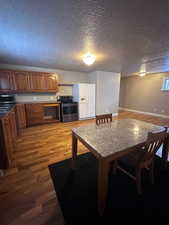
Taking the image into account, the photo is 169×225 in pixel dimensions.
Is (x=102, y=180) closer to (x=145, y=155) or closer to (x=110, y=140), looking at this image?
(x=110, y=140)

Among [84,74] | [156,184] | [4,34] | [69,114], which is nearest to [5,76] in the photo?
[4,34]

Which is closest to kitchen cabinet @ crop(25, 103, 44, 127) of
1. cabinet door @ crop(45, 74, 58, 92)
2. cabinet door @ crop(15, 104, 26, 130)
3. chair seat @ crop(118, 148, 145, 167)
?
cabinet door @ crop(15, 104, 26, 130)

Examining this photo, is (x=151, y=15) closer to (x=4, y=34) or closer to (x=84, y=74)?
(x=4, y=34)

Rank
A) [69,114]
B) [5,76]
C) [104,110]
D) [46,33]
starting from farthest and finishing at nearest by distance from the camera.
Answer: [104,110]
[69,114]
[5,76]
[46,33]

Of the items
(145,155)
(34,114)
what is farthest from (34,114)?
(145,155)

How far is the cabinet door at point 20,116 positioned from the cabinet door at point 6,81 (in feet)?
2.53

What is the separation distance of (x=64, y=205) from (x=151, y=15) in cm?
268

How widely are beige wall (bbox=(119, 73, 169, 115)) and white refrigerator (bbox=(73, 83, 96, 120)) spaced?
318 centimetres

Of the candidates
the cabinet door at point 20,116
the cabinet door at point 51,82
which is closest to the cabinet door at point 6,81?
the cabinet door at point 20,116

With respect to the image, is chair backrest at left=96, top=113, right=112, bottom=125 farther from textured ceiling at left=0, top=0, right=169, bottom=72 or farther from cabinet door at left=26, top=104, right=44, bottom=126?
cabinet door at left=26, top=104, right=44, bottom=126

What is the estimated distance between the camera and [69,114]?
15.1 ft

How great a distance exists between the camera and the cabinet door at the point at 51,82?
13.6ft

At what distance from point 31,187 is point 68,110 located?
130 inches

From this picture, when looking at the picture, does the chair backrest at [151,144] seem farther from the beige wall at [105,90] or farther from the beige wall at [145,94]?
the beige wall at [145,94]
